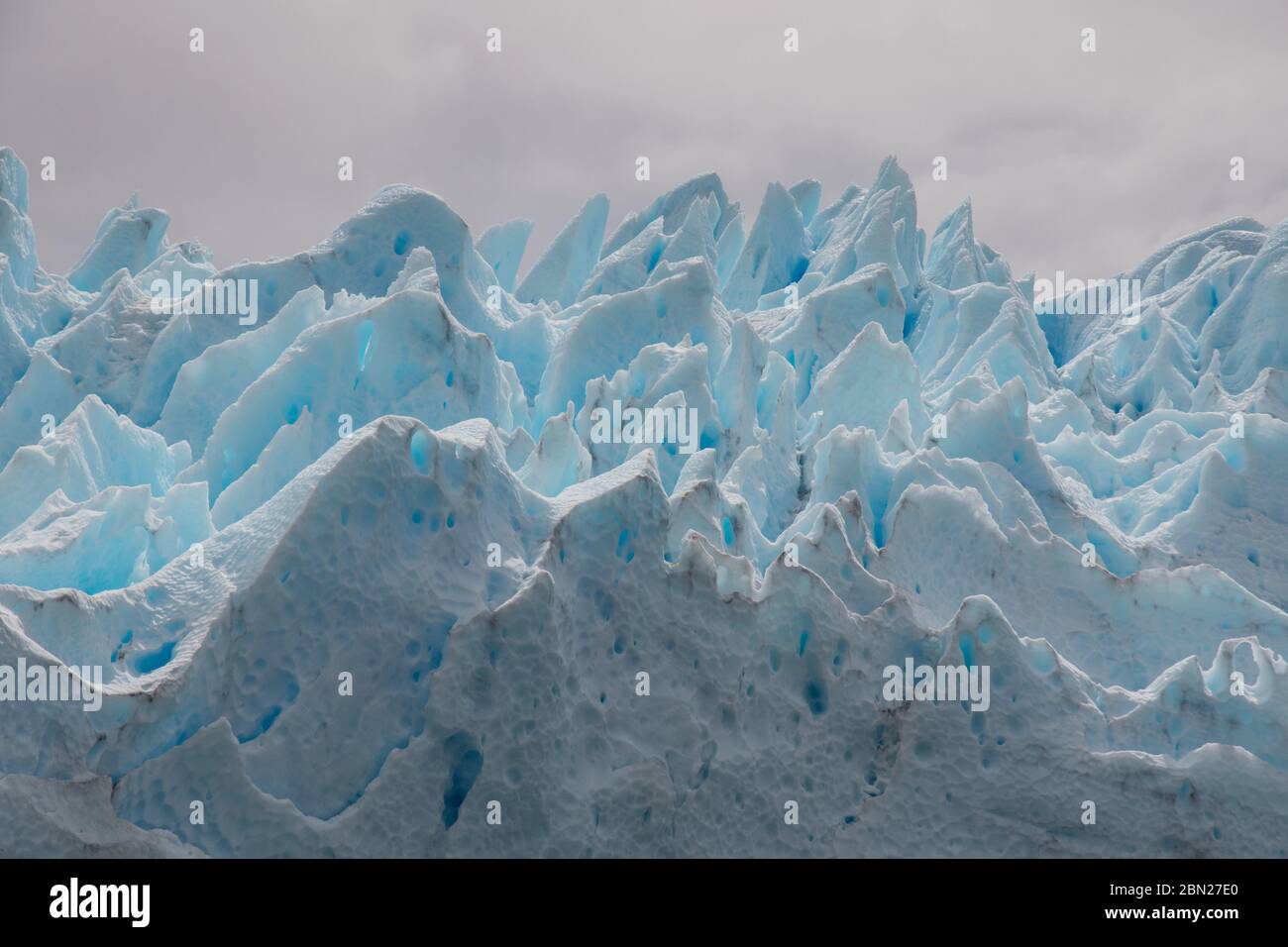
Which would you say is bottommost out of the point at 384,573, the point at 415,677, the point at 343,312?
the point at 415,677

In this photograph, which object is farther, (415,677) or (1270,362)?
(1270,362)

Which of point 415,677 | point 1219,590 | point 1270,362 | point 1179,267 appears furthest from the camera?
point 1179,267

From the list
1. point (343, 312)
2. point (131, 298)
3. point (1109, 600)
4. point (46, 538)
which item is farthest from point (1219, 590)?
point (131, 298)

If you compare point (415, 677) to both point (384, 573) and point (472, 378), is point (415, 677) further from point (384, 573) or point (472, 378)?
point (472, 378)

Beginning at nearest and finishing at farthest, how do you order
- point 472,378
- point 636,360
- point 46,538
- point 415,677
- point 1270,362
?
1. point 415,677
2. point 46,538
3. point 472,378
4. point 636,360
5. point 1270,362

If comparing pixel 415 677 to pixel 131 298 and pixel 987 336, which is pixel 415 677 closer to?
pixel 131 298

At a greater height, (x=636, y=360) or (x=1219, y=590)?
(x=636, y=360)
